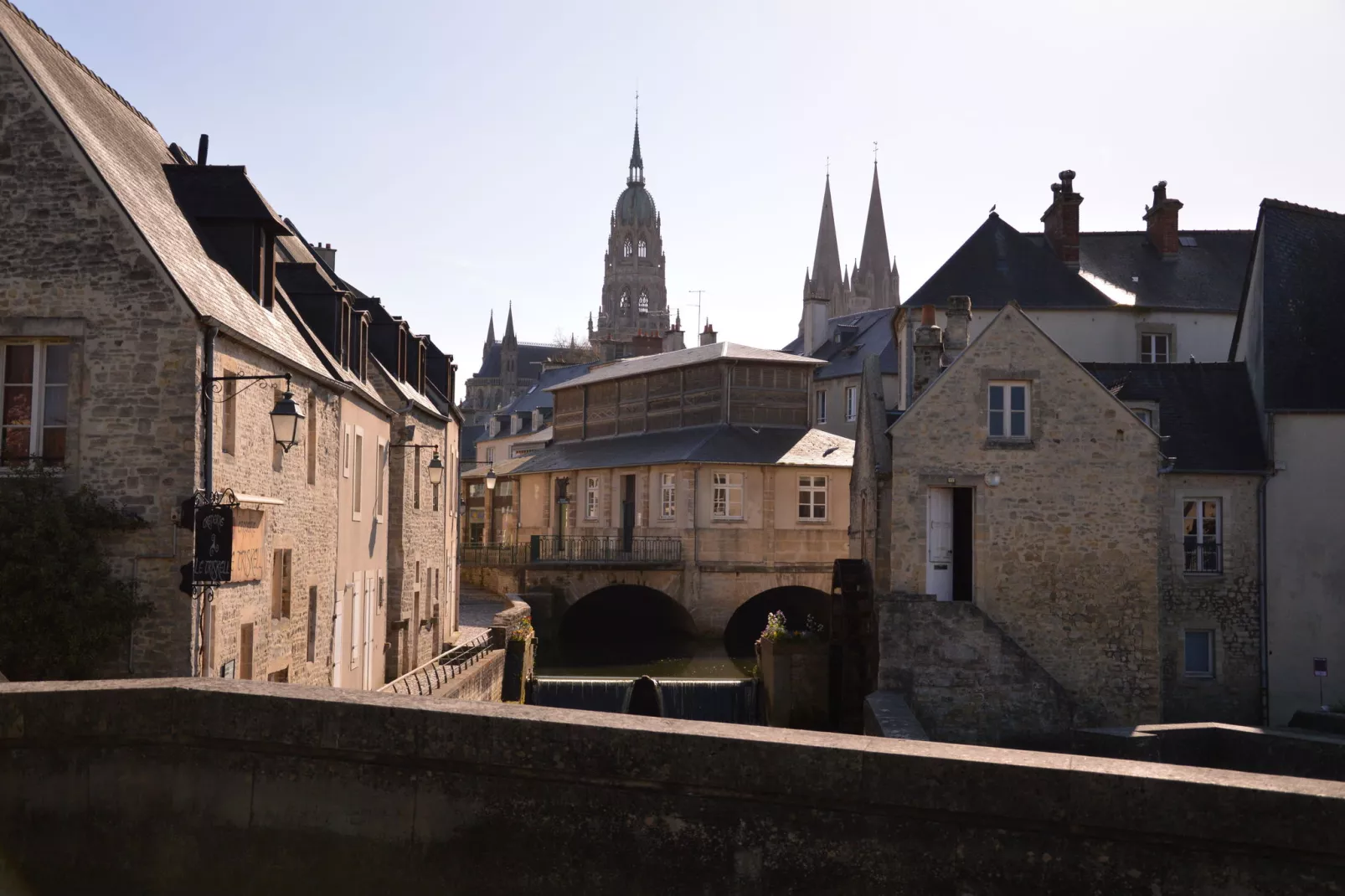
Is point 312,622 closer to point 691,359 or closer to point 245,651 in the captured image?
point 245,651

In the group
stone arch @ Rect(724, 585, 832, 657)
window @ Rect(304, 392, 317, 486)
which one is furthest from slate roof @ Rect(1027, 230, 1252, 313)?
window @ Rect(304, 392, 317, 486)

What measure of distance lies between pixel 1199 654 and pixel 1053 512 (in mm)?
4034

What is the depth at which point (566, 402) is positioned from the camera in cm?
4612

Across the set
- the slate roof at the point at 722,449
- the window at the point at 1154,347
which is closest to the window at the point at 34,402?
the slate roof at the point at 722,449

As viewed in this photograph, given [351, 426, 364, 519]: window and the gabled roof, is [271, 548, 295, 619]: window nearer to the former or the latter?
[351, 426, 364, 519]: window

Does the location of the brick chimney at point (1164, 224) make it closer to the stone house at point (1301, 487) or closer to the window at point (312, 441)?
the stone house at point (1301, 487)

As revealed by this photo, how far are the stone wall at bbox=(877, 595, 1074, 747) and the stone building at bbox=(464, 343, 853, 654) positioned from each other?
16.0 m

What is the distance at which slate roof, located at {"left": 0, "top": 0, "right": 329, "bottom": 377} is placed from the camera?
1282cm

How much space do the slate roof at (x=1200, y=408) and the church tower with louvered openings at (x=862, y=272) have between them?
8208cm

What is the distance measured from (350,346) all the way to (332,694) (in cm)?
1577

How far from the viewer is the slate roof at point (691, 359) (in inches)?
1547

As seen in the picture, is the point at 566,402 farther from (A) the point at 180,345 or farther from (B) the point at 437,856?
(B) the point at 437,856

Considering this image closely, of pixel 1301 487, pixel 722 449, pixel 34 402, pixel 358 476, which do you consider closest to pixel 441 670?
pixel 358 476

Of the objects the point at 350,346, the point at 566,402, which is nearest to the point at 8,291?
the point at 350,346
